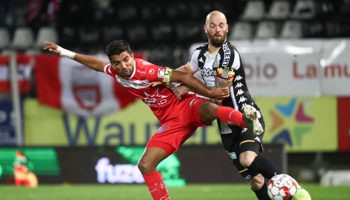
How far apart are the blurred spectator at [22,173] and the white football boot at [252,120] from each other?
5.76 m

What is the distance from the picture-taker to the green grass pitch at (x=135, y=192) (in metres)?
8.61

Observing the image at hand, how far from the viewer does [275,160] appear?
32.1ft

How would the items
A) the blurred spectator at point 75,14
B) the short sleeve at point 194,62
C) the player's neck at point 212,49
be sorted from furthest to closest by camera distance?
the blurred spectator at point 75,14, the short sleeve at point 194,62, the player's neck at point 212,49

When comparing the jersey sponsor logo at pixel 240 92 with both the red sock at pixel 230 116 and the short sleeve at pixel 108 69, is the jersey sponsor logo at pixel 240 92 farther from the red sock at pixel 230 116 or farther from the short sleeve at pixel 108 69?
the short sleeve at pixel 108 69

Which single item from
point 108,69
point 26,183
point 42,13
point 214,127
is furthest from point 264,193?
point 42,13

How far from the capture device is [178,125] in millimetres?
6109

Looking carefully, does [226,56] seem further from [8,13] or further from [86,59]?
[8,13]

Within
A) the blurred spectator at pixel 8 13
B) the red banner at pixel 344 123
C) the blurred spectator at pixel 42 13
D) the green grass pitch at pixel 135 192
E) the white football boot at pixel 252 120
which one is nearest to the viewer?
the white football boot at pixel 252 120

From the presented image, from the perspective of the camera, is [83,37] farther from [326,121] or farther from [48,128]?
[326,121]

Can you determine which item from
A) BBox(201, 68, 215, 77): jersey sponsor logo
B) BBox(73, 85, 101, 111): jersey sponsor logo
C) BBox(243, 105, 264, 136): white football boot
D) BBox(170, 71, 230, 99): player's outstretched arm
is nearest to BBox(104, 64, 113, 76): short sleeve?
BBox(170, 71, 230, 99): player's outstretched arm

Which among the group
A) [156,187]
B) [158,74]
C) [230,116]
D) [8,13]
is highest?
[8,13]

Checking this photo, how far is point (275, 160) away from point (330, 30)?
3851mm

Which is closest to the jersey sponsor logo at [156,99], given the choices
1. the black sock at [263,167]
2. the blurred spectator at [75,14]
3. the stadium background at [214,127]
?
the black sock at [263,167]

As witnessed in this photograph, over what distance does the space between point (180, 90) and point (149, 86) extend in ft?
1.02
